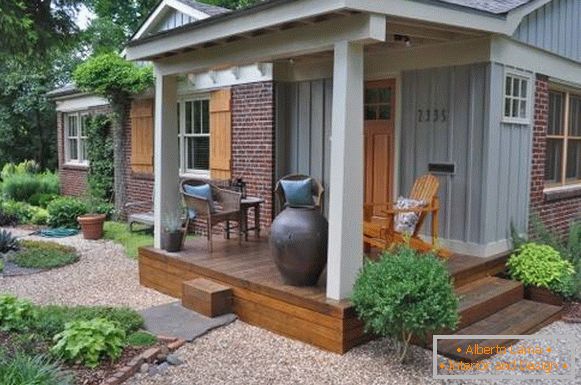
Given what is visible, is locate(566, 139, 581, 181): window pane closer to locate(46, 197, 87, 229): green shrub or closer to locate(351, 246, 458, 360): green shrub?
locate(351, 246, 458, 360): green shrub

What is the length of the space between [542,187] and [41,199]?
11.7 meters

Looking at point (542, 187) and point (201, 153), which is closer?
point (542, 187)

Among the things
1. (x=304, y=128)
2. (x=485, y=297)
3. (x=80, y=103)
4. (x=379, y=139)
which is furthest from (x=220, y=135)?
(x=80, y=103)

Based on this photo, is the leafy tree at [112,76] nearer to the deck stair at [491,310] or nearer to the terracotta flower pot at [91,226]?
the terracotta flower pot at [91,226]

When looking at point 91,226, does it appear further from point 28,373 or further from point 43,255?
point 28,373

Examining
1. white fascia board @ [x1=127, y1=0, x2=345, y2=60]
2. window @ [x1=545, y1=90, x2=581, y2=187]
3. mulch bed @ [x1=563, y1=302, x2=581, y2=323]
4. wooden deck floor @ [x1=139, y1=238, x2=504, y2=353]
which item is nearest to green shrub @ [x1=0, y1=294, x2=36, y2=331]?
wooden deck floor @ [x1=139, y1=238, x2=504, y2=353]

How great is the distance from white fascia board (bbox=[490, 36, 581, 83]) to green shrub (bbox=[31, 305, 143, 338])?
4.41 metres

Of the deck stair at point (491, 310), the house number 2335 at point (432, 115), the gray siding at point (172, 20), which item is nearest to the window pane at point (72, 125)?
the gray siding at point (172, 20)

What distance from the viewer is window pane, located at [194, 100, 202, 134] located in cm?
968

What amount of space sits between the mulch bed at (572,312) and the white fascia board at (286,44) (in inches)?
134

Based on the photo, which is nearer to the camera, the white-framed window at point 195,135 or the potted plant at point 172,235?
the potted plant at point 172,235

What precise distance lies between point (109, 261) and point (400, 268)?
561 centimetres

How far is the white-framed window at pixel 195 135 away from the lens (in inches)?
377

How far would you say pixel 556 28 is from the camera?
6.91 meters
